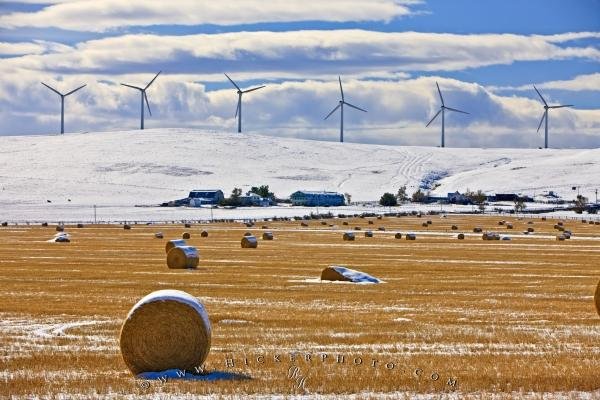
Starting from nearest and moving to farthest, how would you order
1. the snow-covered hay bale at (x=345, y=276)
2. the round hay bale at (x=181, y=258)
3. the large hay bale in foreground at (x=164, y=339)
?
the large hay bale in foreground at (x=164, y=339)
the snow-covered hay bale at (x=345, y=276)
the round hay bale at (x=181, y=258)

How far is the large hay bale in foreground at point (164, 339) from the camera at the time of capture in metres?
21.3

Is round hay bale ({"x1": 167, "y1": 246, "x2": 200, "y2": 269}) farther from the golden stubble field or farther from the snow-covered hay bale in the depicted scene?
the snow-covered hay bale

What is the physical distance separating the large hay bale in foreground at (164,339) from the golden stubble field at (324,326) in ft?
1.45

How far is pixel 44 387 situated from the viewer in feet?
64.6

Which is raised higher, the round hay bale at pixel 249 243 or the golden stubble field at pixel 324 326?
the round hay bale at pixel 249 243

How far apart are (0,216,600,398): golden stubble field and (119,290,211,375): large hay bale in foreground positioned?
1.45 feet

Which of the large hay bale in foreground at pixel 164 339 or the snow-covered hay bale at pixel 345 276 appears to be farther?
the snow-covered hay bale at pixel 345 276

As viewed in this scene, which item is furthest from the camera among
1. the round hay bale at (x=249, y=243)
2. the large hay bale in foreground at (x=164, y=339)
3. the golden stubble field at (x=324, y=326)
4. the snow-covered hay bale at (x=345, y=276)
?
the round hay bale at (x=249, y=243)

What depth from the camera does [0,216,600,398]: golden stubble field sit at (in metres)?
20.2

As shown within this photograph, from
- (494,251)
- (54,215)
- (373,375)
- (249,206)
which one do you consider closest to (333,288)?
(373,375)

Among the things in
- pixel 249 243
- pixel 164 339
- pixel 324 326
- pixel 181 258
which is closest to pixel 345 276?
pixel 181 258

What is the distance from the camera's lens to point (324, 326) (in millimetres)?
29188

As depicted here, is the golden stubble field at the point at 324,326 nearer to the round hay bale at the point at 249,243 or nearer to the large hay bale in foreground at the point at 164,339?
the large hay bale in foreground at the point at 164,339

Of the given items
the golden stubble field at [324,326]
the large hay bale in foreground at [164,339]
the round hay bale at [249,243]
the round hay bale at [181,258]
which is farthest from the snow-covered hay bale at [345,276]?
the round hay bale at [249,243]
